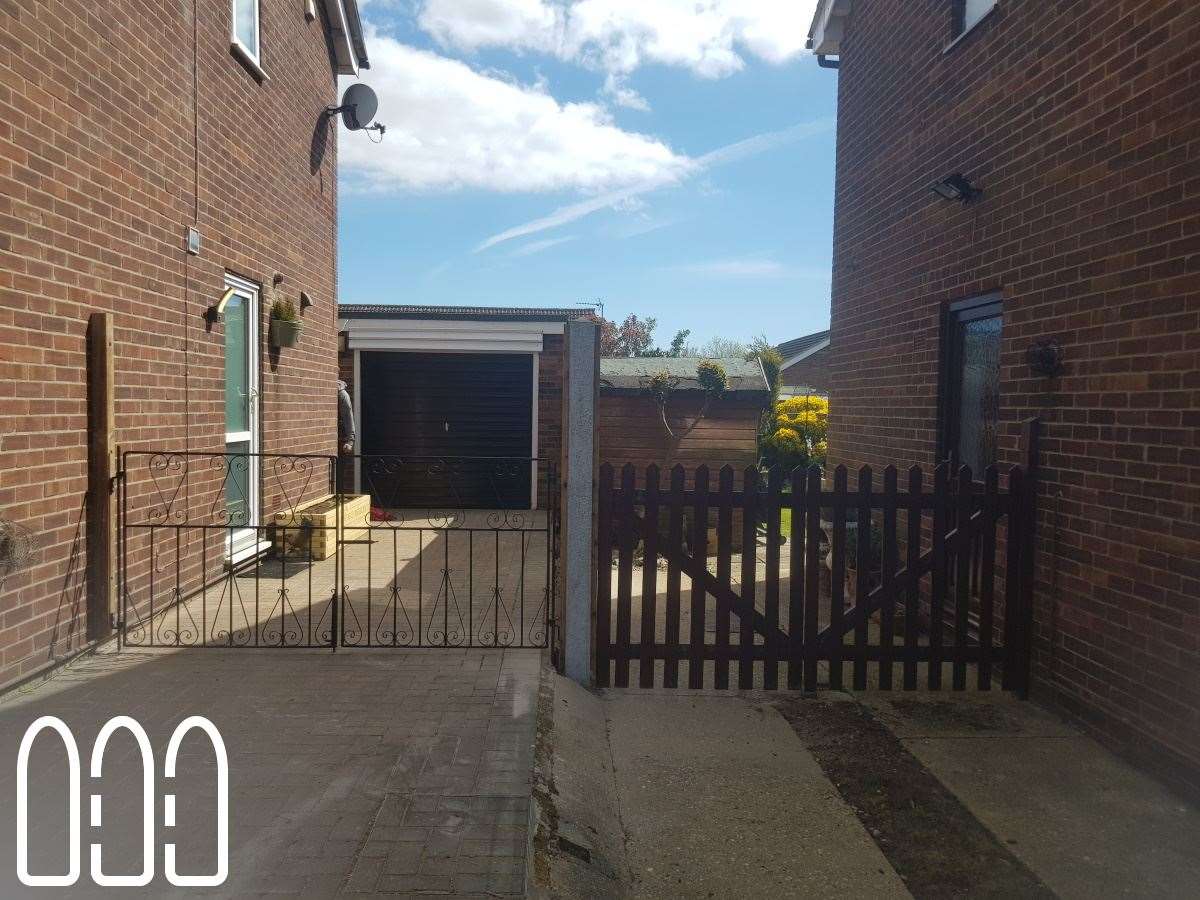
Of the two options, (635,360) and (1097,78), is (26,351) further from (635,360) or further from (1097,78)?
Result: (635,360)

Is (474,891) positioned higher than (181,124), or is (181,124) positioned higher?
(181,124)

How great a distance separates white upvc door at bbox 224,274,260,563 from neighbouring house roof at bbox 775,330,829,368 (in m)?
15.5

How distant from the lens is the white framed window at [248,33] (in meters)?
7.52

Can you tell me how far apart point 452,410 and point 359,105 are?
4539 mm

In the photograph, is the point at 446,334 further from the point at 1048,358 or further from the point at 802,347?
the point at 802,347

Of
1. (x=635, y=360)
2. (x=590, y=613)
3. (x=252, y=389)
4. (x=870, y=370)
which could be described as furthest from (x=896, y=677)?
(x=635, y=360)

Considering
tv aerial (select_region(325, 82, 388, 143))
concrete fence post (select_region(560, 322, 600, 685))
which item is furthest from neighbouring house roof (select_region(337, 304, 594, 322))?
concrete fence post (select_region(560, 322, 600, 685))

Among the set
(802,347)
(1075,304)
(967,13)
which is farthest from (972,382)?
(802,347)

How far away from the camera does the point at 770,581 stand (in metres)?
5.14

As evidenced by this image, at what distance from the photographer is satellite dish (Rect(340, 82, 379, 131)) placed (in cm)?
1052

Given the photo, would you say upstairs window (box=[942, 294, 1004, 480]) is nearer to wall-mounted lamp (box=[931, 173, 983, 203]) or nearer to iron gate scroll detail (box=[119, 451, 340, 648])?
wall-mounted lamp (box=[931, 173, 983, 203])

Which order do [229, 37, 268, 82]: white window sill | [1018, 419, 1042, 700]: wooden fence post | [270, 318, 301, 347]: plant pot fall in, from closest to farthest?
[1018, 419, 1042, 700]: wooden fence post → [229, 37, 268, 82]: white window sill → [270, 318, 301, 347]: plant pot

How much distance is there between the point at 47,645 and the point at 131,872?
8.17 ft

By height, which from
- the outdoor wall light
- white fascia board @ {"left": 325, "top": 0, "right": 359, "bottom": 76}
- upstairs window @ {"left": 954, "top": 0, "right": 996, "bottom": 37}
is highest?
white fascia board @ {"left": 325, "top": 0, "right": 359, "bottom": 76}
